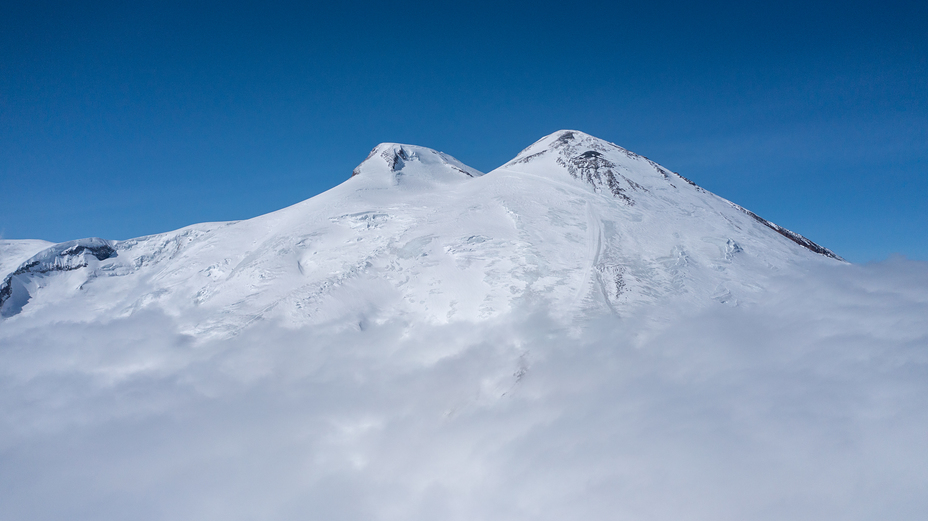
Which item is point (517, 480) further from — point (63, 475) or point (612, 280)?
point (63, 475)

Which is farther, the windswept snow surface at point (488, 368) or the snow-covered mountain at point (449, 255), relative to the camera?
the snow-covered mountain at point (449, 255)

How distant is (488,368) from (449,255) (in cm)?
1293

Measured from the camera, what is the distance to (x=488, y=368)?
3669 cm

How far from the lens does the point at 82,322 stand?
51969mm

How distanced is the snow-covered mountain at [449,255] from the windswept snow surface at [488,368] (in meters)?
0.32

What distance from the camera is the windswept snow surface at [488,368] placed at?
32.2 m

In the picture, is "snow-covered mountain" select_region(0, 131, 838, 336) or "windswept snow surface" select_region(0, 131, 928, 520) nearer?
"windswept snow surface" select_region(0, 131, 928, 520)

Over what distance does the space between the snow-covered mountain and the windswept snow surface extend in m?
0.32

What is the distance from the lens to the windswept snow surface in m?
32.2

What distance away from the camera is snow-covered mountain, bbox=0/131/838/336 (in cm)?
3984

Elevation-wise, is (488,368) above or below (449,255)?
below

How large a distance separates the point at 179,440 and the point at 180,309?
47.4 feet

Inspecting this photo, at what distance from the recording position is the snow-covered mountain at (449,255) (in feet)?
131

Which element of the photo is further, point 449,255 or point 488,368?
point 449,255
